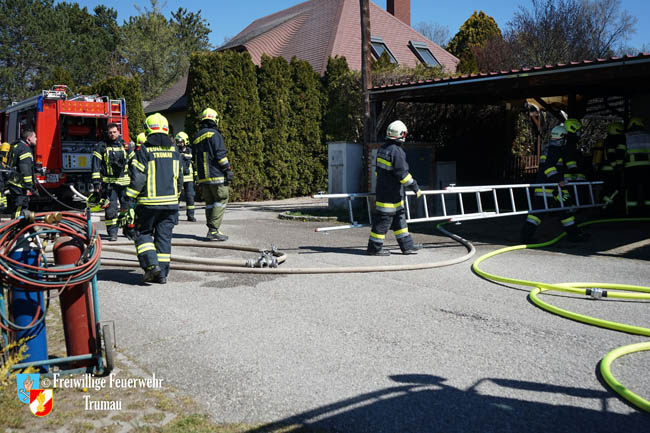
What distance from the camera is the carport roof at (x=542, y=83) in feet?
30.4

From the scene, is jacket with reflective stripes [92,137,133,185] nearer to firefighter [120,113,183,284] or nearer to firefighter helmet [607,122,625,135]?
firefighter [120,113,183,284]

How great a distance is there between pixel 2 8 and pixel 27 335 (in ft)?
156

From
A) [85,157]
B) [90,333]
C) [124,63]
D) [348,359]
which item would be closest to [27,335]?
[90,333]

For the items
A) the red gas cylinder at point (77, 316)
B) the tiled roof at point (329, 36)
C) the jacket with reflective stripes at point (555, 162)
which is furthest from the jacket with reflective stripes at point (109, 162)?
the tiled roof at point (329, 36)

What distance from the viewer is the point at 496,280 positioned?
263 inches

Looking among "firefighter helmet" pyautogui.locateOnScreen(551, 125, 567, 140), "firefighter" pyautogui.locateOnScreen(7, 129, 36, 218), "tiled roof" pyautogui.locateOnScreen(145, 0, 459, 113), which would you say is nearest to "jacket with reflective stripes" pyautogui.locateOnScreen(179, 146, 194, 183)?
"firefighter" pyautogui.locateOnScreen(7, 129, 36, 218)

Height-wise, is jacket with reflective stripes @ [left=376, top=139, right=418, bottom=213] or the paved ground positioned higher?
jacket with reflective stripes @ [left=376, top=139, right=418, bottom=213]

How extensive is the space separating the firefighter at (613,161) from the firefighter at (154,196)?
338 inches

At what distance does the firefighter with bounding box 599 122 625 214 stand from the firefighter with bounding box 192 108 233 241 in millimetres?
7411

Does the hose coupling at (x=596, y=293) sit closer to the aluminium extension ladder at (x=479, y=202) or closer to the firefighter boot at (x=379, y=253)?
the aluminium extension ladder at (x=479, y=202)

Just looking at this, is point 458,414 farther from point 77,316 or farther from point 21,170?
point 21,170

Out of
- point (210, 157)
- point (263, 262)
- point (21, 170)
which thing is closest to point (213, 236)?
point (210, 157)

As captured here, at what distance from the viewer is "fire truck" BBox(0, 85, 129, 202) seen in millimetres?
15297

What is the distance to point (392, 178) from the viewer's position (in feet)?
27.4
